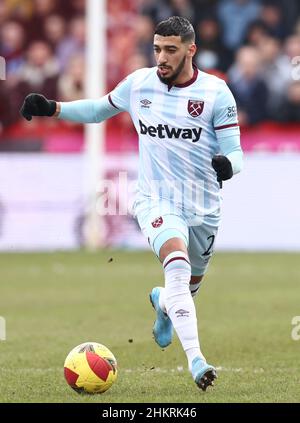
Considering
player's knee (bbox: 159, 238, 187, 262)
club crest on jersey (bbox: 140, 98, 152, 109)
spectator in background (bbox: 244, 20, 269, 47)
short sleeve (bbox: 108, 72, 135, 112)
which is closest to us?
player's knee (bbox: 159, 238, 187, 262)

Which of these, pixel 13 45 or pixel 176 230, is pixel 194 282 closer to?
pixel 176 230

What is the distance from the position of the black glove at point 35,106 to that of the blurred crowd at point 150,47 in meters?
11.0

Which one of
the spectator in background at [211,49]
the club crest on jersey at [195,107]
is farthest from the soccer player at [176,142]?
the spectator in background at [211,49]

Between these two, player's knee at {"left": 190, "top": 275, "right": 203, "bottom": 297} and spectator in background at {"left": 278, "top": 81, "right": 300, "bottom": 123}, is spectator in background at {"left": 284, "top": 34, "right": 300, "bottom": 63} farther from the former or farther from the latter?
player's knee at {"left": 190, "top": 275, "right": 203, "bottom": 297}

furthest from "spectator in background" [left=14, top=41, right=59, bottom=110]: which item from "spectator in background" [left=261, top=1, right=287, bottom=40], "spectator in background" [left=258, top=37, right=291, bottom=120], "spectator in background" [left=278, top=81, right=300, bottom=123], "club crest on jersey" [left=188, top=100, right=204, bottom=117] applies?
"club crest on jersey" [left=188, top=100, right=204, bottom=117]

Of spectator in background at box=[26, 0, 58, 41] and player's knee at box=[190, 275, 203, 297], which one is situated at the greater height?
player's knee at box=[190, 275, 203, 297]

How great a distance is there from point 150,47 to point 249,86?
1750 millimetres

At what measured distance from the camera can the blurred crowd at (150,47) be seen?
19344 millimetres

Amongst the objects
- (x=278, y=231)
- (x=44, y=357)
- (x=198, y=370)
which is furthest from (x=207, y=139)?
(x=278, y=231)

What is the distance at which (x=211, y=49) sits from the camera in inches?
771

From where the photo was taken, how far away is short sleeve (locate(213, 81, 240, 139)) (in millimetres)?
7848

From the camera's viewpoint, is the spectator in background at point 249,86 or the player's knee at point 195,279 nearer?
the player's knee at point 195,279

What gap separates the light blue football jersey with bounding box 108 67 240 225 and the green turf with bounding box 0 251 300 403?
1214 mm

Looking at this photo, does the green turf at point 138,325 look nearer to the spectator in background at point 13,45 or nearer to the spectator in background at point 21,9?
the spectator in background at point 13,45
